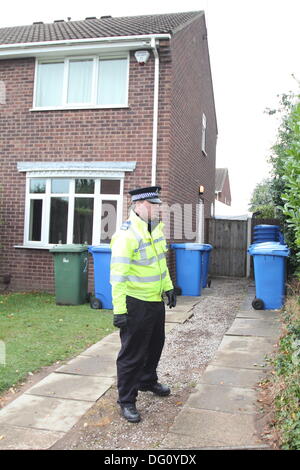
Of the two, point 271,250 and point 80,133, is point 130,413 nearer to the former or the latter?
point 271,250

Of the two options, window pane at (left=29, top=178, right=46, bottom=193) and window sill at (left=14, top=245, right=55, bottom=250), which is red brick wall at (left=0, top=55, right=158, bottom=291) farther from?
window pane at (left=29, top=178, right=46, bottom=193)

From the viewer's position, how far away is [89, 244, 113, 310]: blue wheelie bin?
8.05 metres

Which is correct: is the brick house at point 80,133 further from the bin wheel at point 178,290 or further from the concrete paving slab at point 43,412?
the concrete paving slab at point 43,412

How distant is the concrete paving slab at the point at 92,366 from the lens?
4.65 m

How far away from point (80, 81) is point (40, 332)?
246 inches

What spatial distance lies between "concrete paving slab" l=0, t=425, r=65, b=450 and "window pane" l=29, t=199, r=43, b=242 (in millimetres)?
7108

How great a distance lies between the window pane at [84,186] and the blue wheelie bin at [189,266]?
7.20ft

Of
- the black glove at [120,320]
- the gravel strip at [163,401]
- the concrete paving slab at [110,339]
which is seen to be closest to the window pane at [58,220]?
the gravel strip at [163,401]

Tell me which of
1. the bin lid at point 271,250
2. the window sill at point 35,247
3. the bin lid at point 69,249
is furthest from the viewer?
the window sill at point 35,247

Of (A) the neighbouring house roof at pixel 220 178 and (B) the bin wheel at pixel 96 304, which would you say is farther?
(A) the neighbouring house roof at pixel 220 178

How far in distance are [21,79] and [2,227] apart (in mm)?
3499
